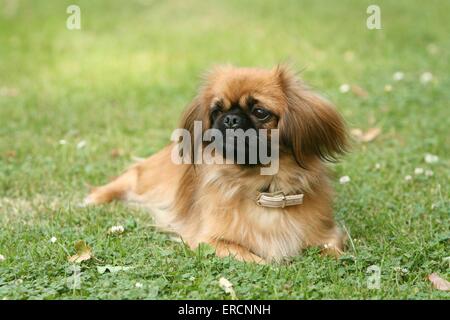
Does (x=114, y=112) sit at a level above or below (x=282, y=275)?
above

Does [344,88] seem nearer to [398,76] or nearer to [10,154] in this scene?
[398,76]

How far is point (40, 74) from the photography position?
325 inches

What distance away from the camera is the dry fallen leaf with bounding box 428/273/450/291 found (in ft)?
11.0

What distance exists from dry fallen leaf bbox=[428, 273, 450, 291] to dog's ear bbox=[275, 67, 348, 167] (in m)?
0.89

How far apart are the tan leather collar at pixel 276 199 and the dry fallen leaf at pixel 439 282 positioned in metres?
0.82

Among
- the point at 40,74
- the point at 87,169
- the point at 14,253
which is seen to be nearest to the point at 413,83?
the point at 87,169

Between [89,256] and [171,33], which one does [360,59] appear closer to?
[171,33]

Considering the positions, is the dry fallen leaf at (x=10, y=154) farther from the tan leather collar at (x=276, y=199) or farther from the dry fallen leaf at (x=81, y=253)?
the tan leather collar at (x=276, y=199)

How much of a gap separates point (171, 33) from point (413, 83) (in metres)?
3.75


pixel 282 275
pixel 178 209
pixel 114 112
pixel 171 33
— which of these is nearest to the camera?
pixel 282 275

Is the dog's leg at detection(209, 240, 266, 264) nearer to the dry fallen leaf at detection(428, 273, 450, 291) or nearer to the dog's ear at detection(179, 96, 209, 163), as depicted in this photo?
the dog's ear at detection(179, 96, 209, 163)

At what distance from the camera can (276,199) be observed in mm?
3859

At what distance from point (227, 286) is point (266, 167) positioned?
0.81 metres

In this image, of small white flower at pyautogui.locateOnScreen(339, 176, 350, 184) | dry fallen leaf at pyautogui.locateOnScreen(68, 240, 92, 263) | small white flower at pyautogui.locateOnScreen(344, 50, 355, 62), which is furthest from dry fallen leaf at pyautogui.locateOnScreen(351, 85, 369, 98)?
dry fallen leaf at pyautogui.locateOnScreen(68, 240, 92, 263)
